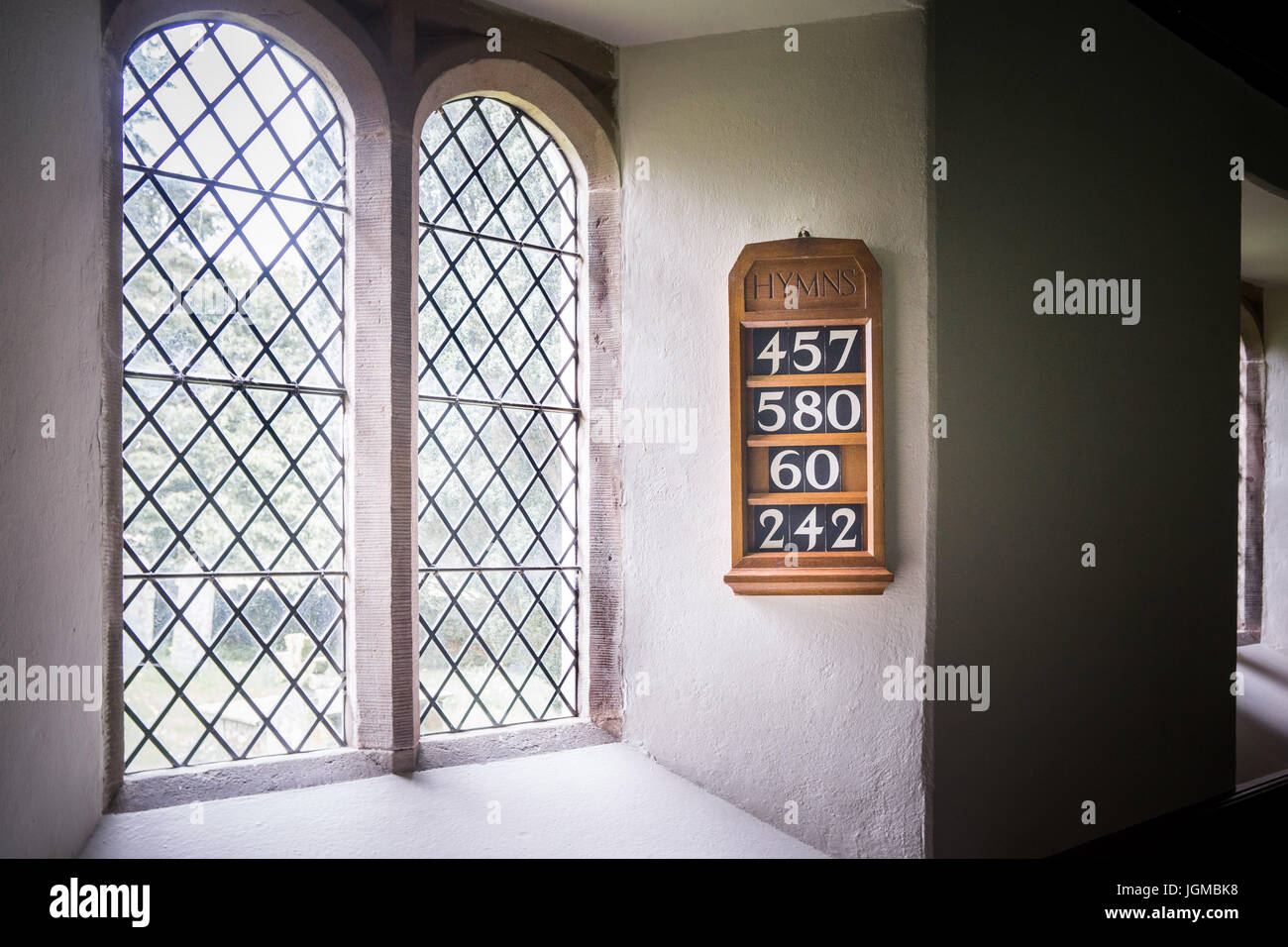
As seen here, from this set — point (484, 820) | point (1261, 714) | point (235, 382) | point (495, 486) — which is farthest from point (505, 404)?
point (1261, 714)

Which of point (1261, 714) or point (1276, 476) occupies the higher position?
point (1276, 476)

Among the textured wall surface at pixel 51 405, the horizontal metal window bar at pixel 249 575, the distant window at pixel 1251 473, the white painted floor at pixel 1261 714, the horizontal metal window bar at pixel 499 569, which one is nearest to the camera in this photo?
the textured wall surface at pixel 51 405

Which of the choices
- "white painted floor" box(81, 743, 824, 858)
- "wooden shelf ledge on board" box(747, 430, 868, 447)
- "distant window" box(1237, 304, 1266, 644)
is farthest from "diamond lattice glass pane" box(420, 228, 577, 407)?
"distant window" box(1237, 304, 1266, 644)

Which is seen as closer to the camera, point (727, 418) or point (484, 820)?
point (484, 820)

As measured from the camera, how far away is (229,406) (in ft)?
9.64

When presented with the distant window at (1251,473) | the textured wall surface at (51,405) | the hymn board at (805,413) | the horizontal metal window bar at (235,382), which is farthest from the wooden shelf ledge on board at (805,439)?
the distant window at (1251,473)

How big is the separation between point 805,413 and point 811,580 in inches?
21.7

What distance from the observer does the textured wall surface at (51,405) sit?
6.89 ft

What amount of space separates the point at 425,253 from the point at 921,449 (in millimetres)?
1751

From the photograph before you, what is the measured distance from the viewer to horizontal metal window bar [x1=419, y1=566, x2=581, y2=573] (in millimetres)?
3307

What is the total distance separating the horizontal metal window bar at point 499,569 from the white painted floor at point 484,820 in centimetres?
61

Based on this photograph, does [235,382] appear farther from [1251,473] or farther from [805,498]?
[1251,473]

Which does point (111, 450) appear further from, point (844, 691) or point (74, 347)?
point (844, 691)

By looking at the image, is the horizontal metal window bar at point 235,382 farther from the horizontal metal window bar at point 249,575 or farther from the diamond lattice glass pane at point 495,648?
the diamond lattice glass pane at point 495,648
